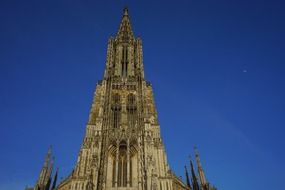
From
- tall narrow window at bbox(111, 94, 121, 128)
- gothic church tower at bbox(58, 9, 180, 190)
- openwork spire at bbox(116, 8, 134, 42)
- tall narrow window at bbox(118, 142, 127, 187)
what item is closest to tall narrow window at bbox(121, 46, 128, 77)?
gothic church tower at bbox(58, 9, 180, 190)

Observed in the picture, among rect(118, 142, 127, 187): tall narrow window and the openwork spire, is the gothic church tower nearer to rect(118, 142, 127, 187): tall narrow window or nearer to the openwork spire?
rect(118, 142, 127, 187): tall narrow window

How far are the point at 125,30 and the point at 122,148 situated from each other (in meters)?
24.2

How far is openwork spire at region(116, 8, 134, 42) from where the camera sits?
42375 mm

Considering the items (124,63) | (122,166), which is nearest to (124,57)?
(124,63)

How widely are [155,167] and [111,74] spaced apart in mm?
15283

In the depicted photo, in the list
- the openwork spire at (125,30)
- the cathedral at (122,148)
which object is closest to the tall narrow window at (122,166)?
the cathedral at (122,148)

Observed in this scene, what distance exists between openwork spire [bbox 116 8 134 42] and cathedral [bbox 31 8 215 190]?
30.0ft

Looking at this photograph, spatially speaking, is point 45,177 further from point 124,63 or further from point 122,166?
point 124,63

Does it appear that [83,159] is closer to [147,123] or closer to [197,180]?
[147,123]

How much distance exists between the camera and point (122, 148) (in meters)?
27.3

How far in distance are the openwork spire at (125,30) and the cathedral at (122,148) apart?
360 inches

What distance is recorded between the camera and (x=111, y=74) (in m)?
35.2

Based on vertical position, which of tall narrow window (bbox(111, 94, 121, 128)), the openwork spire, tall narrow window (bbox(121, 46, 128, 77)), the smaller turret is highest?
the openwork spire

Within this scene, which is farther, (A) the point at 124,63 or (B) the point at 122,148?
(A) the point at 124,63
